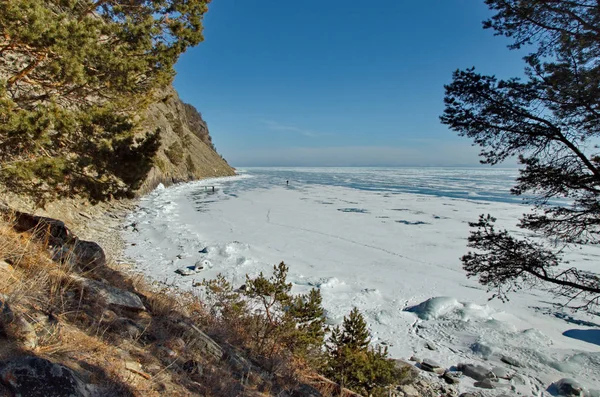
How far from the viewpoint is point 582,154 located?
15.1 feet

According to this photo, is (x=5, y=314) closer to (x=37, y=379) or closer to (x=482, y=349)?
(x=37, y=379)

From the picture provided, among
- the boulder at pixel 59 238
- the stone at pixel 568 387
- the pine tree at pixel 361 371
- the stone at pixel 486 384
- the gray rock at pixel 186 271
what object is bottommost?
the stone at pixel 486 384

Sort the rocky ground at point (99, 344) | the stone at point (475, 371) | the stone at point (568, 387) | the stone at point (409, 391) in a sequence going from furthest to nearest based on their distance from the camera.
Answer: the stone at point (475, 371) < the stone at point (568, 387) < the stone at point (409, 391) < the rocky ground at point (99, 344)

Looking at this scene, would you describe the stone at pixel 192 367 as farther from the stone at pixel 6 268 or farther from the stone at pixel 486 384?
the stone at pixel 486 384

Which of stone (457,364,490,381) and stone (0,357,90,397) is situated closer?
stone (0,357,90,397)

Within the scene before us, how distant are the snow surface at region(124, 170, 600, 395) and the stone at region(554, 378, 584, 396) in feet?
0.49

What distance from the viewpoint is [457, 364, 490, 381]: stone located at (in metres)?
5.89

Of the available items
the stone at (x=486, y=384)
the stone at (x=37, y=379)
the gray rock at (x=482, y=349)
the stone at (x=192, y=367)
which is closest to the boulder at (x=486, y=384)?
the stone at (x=486, y=384)

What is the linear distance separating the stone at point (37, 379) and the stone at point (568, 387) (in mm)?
7320

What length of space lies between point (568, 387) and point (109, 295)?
754cm

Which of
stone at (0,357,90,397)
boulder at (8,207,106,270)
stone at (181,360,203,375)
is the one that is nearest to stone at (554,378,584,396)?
stone at (181,360,203,375)

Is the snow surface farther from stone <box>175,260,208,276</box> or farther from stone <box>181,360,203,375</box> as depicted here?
stone <box>181,360,203,375</box>

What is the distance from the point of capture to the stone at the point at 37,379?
172cm

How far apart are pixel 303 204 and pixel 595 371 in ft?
67.6
